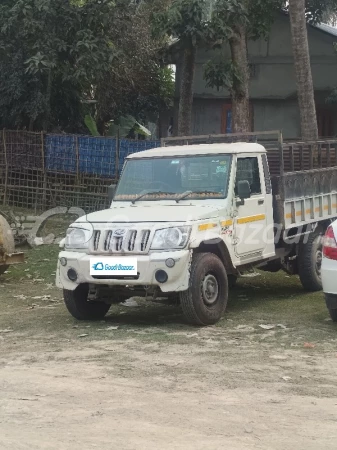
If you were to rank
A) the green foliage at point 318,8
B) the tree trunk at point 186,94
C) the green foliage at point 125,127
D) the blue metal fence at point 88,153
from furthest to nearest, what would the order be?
1. the green foliage at point 125,127
2. the green foliage at point 318,8
3. the tree trunk at point 186,94
4. the blue metal fence at point 88,153

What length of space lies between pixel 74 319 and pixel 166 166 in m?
2.08

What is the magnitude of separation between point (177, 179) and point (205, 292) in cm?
156

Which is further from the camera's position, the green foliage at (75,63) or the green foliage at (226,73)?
the green foliage at (75,63)

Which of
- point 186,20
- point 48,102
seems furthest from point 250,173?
point 48,102

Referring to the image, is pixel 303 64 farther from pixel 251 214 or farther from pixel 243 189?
pixel 243 189

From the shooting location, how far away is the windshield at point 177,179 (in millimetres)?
9219

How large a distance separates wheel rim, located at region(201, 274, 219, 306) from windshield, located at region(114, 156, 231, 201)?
3.27 feet

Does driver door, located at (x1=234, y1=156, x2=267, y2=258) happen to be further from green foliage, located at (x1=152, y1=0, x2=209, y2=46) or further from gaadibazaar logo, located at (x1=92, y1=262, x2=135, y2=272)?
green foliage, located at (x1=152, y1=0, x2=209, y2=46)

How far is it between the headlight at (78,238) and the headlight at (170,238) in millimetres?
782

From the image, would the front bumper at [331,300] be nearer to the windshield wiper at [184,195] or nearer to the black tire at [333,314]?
the black tire at [333,314]

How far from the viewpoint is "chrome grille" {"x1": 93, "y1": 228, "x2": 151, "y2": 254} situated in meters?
8.30

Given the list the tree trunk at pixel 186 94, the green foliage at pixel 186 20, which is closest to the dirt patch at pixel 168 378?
the green foliage at pixel 186 20

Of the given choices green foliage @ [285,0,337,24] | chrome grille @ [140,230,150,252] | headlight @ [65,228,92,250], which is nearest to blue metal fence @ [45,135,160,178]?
green foliage @ [285,0,337,24]

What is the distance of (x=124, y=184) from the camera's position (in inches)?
386
